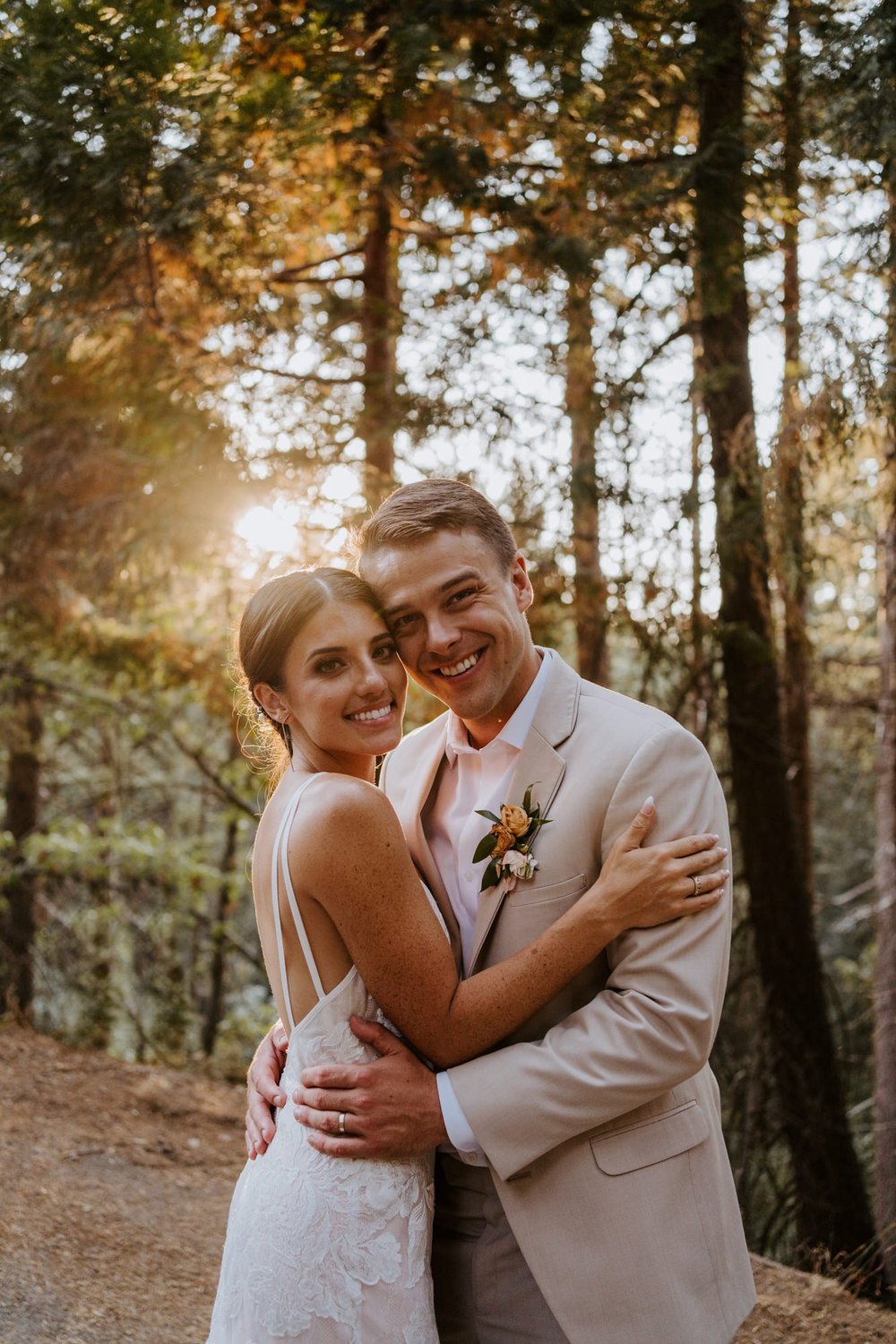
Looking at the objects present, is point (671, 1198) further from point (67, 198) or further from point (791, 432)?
point (67, 198)

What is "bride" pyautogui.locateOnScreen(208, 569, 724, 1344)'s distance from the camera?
7.12ft

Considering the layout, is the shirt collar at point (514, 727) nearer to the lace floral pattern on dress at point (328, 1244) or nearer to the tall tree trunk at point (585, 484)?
the lace floral pattern on dress at point (328, 1244)

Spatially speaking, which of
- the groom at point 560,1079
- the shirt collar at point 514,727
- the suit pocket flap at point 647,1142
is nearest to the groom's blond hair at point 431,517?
the groom at point 560,1079

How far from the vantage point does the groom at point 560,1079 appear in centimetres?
216

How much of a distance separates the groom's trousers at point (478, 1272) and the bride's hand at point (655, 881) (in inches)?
28.0

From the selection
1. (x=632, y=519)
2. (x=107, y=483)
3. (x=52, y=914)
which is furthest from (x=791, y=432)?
(x=52, y=914)

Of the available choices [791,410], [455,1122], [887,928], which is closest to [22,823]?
[887,928]

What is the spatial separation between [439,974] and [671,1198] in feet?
2.11

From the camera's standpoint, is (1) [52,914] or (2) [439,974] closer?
(2) [439,974]

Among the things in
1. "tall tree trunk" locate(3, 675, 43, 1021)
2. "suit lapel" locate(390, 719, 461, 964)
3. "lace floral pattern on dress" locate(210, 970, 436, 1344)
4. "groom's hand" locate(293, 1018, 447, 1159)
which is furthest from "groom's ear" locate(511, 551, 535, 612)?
"tall tree trunk" locate(3, 675, 43, 1021)

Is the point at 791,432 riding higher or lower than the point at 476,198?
lower

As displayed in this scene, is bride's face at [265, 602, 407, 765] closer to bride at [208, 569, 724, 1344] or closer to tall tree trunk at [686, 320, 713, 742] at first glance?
bride at [208, 569, 724, 1344]

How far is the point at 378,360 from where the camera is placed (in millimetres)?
6809

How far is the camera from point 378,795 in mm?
2344
